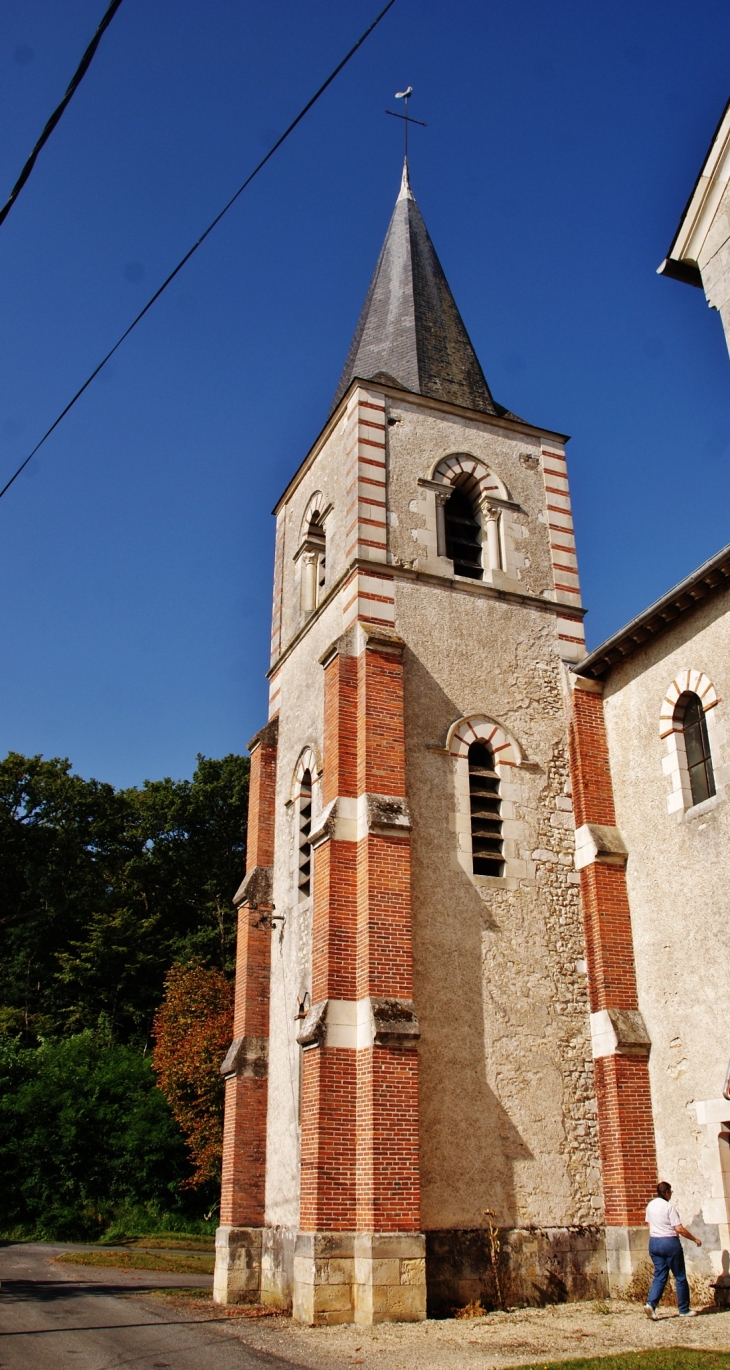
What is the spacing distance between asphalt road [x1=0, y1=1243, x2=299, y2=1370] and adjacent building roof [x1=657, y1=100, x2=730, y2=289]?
945 cm

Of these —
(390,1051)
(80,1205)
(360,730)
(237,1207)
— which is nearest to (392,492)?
(360,730)

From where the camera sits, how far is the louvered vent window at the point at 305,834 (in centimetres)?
1476

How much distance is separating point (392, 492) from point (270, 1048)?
8413mm

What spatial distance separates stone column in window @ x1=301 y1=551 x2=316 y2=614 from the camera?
57.1ft

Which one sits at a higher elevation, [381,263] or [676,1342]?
[381,263]

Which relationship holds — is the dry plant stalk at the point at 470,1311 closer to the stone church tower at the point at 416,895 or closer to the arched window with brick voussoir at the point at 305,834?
the stone church tower at the point at 416,895

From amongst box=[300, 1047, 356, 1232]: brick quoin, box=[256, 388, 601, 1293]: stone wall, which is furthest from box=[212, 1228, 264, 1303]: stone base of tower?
box=[300, 1047, 356, 1232]: brick quoin

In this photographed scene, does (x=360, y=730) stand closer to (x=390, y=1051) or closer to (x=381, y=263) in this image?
(x=390, y=1051)

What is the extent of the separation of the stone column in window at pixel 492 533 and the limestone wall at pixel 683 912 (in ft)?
10.2

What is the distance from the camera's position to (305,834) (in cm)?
1520

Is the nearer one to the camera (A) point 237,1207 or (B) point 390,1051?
(B) point 390,1051

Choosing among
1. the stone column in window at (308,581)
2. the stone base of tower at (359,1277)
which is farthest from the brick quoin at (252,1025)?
the stone base of tower at (359,1277)

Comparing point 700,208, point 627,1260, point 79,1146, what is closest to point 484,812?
point 627,1260

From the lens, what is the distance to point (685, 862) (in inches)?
484
